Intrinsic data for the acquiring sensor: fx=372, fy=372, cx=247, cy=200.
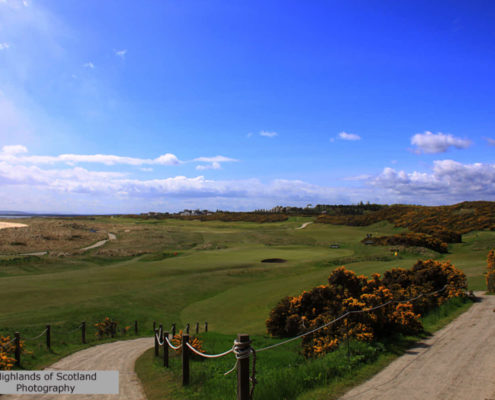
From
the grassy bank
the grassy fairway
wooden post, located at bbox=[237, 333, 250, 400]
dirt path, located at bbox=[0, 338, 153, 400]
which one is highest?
wooden post, located at bbox=[237, 333, 250, 400]

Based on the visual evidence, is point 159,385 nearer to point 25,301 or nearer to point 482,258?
point 25,301

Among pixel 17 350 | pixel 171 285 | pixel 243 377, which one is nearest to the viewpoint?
pixel 243 377

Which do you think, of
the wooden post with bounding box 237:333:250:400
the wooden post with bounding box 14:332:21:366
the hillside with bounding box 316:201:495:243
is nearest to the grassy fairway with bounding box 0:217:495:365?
the wooden post with bounding box 14:332:21:366

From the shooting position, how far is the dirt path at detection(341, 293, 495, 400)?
271 inches

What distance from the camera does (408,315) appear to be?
38.5 feet

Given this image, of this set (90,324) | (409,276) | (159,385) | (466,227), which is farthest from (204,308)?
(466,227)

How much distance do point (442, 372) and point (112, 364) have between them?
1047cm

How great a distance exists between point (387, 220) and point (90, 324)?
300ft

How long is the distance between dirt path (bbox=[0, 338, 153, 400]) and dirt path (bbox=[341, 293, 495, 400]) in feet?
18.3

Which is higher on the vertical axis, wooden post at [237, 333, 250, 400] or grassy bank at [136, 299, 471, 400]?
wooden post at [237, 333, 250, 400]

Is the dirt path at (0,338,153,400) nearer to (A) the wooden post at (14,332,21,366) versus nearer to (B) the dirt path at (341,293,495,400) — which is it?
(A) the wooden post at (14,332,21,366)

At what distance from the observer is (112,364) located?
42.8 ft

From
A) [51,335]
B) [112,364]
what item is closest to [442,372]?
[112,364]

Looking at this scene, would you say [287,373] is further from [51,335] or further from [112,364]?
[51,335]
